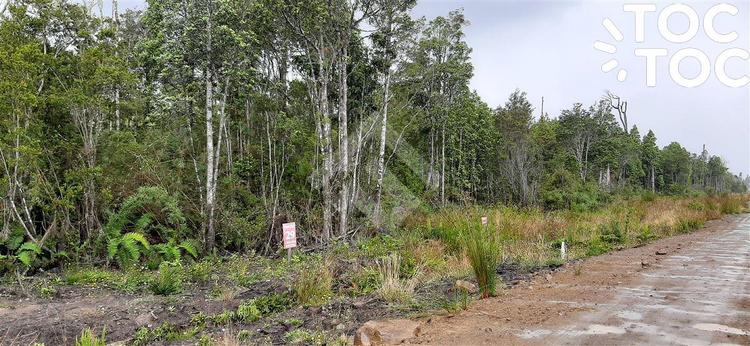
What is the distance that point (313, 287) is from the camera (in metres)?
6.93

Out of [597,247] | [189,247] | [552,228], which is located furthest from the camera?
[552,228]

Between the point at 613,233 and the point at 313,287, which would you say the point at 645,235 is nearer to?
the point at 613,233

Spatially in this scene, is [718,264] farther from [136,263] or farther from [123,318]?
[136,263]

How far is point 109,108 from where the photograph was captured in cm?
1202

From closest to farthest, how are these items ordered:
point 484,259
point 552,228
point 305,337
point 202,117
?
1. point 305,337
2. point 484,259
3. point 552,228
4. point 202,117

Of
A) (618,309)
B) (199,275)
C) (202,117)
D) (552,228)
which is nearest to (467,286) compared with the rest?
(618,309)

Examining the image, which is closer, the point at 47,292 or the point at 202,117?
the point at 47,292

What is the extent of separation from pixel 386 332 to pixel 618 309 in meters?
2.51

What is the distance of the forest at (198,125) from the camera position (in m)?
11.0

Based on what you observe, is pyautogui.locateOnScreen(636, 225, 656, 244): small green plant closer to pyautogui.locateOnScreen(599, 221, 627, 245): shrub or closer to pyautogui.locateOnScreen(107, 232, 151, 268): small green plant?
pyautogui.locateOnScreen(599, 221, 627, 245): shrub

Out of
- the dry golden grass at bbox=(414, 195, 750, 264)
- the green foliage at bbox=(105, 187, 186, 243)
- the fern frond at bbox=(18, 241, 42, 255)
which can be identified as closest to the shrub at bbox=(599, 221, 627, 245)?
the dry golden grass at bbox=(414, 195, 750, 264)

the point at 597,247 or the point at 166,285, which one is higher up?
the point at 597,247

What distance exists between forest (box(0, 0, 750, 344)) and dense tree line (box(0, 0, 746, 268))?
0.05 meters

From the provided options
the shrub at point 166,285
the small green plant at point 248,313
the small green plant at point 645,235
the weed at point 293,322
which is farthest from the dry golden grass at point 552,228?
the shrub at point 166,285
